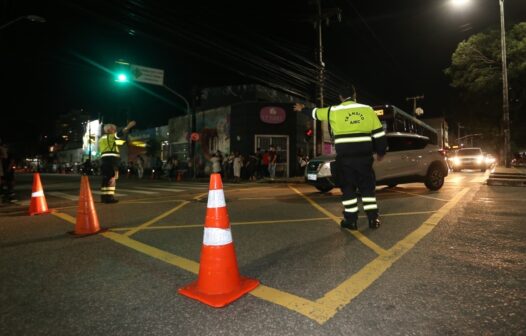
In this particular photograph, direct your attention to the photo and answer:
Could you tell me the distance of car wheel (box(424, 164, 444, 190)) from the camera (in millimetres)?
10516

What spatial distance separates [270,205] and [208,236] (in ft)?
16.8

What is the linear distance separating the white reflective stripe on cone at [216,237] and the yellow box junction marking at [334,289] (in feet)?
1.46

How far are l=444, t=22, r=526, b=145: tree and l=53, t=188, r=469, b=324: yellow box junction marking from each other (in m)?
25.1

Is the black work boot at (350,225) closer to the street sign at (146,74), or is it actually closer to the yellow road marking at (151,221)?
the yellow road marking at (151,221)

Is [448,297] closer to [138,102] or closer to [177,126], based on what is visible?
[177,126]

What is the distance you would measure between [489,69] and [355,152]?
2610 centimetres

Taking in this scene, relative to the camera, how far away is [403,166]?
10203 millimetres

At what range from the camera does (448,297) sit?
2551mm

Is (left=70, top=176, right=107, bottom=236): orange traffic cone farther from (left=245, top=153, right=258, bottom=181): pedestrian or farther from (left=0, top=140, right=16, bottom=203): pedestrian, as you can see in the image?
(left=245, top=153, right=258, bottom=181): pedestrian

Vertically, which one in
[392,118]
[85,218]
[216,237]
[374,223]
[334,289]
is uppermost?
[392,118]

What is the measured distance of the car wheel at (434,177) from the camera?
10.5 meters

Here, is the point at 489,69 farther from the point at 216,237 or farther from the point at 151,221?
the point at 216,237

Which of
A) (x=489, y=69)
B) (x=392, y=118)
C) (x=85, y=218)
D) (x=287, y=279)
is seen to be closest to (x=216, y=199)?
(x=287, y=279)

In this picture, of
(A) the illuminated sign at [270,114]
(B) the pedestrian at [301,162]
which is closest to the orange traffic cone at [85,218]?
(B) the pedestrian at [301,162]
